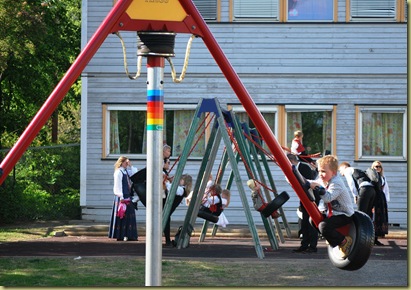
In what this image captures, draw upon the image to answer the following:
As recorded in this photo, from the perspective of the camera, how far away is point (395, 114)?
24.9 m

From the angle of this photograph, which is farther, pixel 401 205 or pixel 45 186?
pixel 45 186

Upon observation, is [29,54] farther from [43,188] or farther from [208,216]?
[208,216]

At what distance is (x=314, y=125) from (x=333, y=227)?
669 inches

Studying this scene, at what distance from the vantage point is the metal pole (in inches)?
299

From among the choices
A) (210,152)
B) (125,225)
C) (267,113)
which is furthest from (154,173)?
(267,113)

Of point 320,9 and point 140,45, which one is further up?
point 320,9

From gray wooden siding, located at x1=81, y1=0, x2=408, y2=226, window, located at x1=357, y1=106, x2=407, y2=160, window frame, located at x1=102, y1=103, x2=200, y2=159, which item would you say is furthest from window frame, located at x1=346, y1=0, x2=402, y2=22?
window frame, located at x1=102, y1=103, x2=200, y2=159

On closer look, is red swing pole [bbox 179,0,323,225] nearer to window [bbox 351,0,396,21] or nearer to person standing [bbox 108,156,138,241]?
person standing [bbox 108,156,138,241]

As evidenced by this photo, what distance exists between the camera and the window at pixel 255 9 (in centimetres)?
2481

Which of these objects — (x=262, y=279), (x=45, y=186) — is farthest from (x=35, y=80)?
(x=262, y=279)

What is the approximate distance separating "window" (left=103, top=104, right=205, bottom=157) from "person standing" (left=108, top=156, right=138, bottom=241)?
4.53m

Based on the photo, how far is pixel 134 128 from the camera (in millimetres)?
25172

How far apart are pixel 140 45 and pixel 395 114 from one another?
18.0 metres

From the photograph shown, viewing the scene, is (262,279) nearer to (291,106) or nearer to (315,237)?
(315,237)
